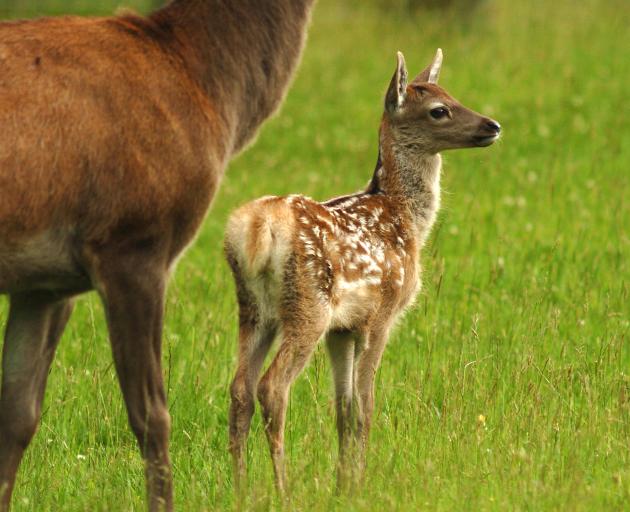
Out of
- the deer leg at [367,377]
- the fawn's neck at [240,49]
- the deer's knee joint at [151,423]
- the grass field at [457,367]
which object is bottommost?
the grass field at [457,367]

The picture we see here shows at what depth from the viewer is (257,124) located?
16.9 feet

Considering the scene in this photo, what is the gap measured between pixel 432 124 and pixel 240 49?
4.57 feet

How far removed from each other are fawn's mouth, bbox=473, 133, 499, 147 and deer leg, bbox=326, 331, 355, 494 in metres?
1.21

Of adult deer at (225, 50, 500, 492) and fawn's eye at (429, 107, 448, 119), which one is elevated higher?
fawn's eye at (429, 107, 448, 119)

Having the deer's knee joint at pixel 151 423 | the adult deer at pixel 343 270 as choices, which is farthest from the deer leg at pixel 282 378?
the deer's knee joint at pixel 151 423

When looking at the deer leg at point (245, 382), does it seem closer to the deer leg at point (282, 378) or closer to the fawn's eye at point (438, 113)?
the deer leg at point (282, 378)

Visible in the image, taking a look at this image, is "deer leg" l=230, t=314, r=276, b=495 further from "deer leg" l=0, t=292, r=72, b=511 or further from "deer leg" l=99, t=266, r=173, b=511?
"deer leg" l=0, t=292, r=72, b=511

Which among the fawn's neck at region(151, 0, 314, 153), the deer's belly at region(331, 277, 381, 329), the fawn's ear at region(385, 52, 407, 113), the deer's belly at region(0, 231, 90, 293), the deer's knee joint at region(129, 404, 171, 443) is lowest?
the deer's knee joint at region(129, 404, 171, 443)

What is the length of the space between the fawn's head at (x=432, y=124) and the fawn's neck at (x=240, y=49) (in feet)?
3.35

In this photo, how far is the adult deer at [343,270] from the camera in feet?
16.9

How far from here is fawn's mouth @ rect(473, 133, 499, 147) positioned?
6203mm

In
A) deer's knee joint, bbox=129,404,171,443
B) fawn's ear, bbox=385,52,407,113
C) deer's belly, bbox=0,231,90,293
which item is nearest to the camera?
deer's belly, bbox=0,231,90,293

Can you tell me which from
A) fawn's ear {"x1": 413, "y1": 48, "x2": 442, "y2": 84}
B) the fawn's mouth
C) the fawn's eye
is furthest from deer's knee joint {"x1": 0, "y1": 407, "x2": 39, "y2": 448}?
fawn's ear {"x1": 413, "y1": 48, "x2": 442, "y2": 84}

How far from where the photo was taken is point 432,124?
621 cm
